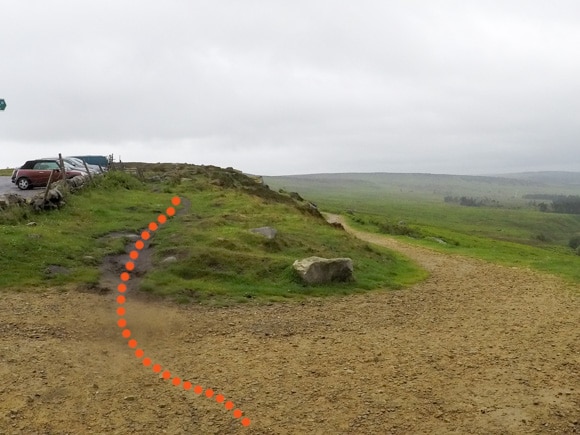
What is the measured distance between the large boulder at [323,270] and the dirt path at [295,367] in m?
1.27

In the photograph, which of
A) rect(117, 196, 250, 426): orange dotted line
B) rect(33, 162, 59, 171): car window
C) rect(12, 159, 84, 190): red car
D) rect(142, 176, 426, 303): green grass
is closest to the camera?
rect(117, 196, 250, 426): orange dotted line

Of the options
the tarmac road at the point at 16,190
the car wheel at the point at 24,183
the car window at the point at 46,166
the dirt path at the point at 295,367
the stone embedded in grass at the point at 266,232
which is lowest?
the dirt path at the point at 295,367

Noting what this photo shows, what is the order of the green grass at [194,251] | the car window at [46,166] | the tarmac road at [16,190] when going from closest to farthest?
the green grass at [194,251] → the tarmac road at [16,190] → the car window at [46,166]

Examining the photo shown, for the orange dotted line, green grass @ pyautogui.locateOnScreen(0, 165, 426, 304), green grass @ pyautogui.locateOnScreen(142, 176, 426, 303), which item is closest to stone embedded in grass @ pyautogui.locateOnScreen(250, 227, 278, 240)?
green grass @ pyautogui.locateOnScreen(142, 176, 426, 303)

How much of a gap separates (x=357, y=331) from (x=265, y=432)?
499 cm

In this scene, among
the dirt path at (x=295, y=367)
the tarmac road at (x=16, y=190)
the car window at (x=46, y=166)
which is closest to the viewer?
the dirt path at (x=295, y=367)

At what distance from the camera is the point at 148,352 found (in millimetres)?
10328

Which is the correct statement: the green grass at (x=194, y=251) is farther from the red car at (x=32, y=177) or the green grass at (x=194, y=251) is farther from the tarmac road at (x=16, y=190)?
the red car at (x=32, y=177)

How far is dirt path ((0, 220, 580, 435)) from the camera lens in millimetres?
7996

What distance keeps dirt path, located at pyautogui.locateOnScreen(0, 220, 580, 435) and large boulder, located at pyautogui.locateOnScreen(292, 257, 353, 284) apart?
127cm

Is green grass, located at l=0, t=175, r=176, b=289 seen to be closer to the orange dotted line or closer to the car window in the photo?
the orange dotted line

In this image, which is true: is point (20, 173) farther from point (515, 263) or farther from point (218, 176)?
point (515, 263)

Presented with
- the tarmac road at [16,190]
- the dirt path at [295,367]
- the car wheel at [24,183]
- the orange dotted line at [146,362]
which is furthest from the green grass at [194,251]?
the car wheel at [24,183]

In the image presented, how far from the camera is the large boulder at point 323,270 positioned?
1573 cm
